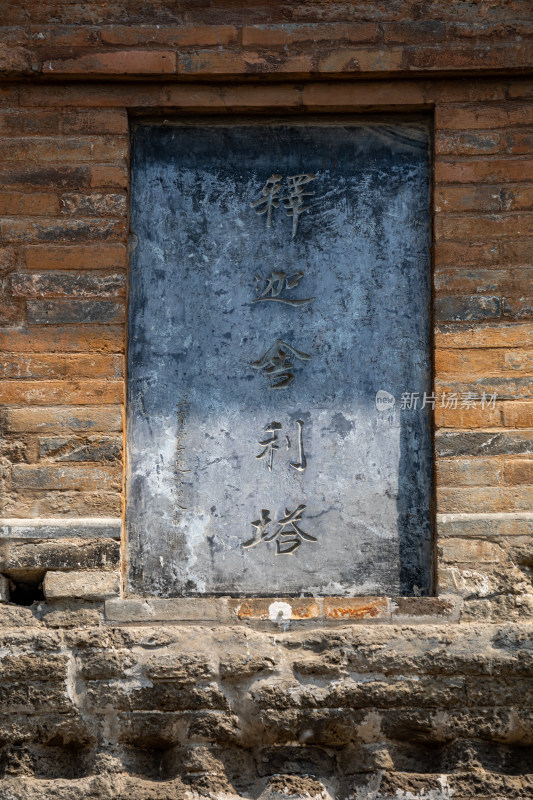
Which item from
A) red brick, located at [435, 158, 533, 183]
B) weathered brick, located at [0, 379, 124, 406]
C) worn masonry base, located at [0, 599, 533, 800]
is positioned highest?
red brick, located at [435, 158, 533, 183]

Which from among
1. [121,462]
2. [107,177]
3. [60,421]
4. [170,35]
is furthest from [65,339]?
[170,35]

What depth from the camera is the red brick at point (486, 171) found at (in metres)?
3.44

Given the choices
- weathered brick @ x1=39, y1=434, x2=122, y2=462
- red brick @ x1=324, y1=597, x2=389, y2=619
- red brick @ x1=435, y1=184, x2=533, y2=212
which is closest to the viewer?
red brick @ x1=324, y1=597, x2=389, y2=619

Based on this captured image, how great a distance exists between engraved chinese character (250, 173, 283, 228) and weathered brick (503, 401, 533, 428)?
99cm

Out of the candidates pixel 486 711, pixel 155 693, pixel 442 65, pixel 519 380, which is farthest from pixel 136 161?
pixel 486 711

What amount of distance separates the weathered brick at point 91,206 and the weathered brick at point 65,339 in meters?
0.38

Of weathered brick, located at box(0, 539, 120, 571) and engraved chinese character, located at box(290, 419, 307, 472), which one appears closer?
weathered brick, located at box(0, 539, 120, 571)

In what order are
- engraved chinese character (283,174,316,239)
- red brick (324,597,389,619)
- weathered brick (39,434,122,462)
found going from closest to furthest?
red brick (324,597,389,619) → weathered brick (39,434,122,462) → engraved chinese character (283,174,316,239)

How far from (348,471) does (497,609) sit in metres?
0.62

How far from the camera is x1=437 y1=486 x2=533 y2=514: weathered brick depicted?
3.27 metres

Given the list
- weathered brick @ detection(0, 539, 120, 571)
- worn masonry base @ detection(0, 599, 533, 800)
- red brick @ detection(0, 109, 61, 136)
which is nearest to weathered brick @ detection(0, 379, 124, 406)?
weathered brick @ detection(0, 539, 120, 571)

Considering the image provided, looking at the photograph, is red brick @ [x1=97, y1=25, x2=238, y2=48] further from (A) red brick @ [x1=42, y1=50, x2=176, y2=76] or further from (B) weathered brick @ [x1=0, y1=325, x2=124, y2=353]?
(B) weathered brick @ [x1=0, y1=325, x2=124, y2=353]

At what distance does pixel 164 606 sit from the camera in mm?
3254

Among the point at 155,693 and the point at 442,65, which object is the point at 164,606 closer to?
the point at 155,693
